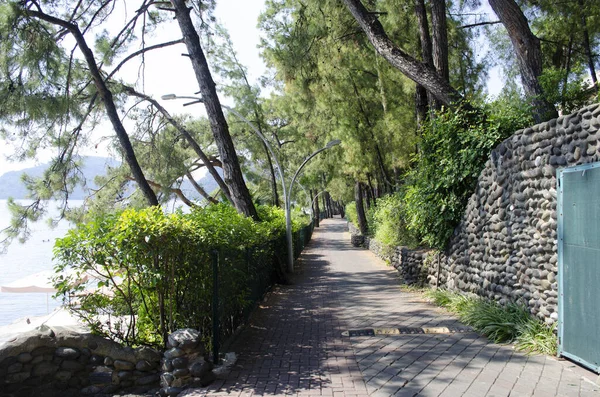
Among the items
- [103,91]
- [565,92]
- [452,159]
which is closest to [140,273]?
[452,159]

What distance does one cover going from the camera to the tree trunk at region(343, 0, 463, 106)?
9.62 meters

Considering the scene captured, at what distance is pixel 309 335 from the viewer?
285 inches

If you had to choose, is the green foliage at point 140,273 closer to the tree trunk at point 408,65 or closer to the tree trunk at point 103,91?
the tree trunk at point 408,65

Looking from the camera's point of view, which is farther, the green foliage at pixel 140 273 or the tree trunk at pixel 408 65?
the tree trunk at pixel 408 65

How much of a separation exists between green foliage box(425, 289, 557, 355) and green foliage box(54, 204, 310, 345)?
3719 millimetres

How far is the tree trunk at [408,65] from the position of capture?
9.62 meters

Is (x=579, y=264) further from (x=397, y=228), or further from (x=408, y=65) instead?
(x=397, y=228)

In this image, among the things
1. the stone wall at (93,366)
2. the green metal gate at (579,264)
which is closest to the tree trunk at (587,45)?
the green metal gate at (579,264)

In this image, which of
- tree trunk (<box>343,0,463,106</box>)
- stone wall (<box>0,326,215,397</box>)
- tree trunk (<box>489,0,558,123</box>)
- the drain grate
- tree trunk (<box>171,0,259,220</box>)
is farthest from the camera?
tree trunk (<box>171,0,259,220</box>)

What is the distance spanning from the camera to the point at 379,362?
5652 millimetres

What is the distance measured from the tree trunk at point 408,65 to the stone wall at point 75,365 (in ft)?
23.8

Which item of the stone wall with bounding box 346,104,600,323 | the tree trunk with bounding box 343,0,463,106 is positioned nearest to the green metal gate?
the stone wall with bounding box 346,104,600,323

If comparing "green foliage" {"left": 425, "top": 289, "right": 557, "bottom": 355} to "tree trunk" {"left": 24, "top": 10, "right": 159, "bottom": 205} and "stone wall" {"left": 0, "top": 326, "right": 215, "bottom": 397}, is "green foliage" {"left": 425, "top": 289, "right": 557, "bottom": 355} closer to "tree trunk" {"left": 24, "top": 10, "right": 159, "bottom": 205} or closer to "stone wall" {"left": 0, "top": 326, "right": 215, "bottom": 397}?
"stone wall" {"left": 0, "top": 326, "right": 215, "bottom": 397}

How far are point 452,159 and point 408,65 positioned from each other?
7.24 feet
